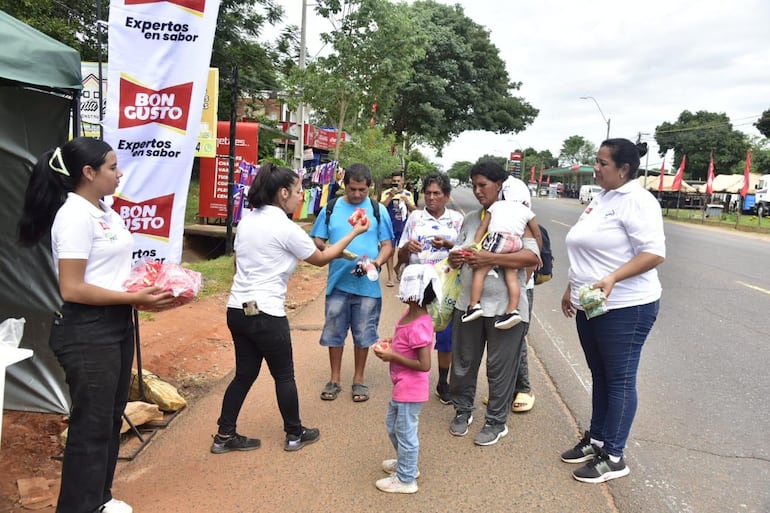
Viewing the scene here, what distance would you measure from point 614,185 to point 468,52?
25.7m

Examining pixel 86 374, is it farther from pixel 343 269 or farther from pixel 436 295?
pixel 343 269

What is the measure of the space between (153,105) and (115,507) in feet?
8.01

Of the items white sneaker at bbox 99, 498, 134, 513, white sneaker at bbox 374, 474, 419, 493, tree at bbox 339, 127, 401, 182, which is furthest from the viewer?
tree at bbox 339, 127, 401, 182

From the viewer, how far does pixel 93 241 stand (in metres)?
2.27

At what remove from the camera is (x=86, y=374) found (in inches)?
92.4

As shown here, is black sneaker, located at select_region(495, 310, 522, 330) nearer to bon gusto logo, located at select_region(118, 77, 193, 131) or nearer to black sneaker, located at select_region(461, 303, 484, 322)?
black sneaker, located at select_region(461, 303, 484, 322)

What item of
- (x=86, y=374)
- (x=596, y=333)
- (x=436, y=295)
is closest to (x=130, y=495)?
(x=86, y=374)

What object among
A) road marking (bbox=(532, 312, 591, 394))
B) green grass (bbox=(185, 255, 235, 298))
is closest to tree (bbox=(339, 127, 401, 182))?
green grass (bbox=(185, 255, 235, 298))

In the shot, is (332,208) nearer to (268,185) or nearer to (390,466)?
(268,185)

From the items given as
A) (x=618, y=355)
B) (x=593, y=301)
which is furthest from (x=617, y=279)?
(x=618, y=355)

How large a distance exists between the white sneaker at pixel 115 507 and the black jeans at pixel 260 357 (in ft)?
2.43

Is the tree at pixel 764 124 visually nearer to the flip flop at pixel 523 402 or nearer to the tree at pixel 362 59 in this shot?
the tree at pixel 362 59

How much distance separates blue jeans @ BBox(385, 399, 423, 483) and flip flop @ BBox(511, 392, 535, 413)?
137cm

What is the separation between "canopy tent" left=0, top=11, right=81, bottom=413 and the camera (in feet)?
10.2
